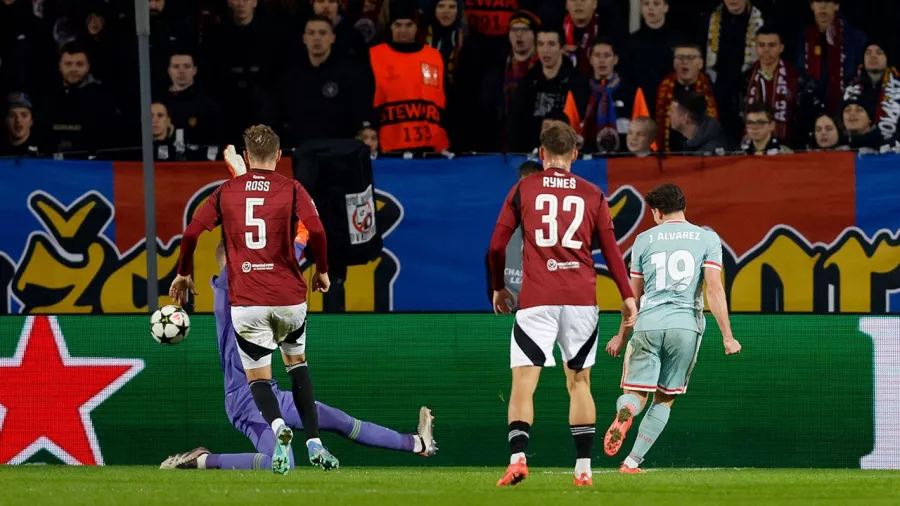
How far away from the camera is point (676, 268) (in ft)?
33.0

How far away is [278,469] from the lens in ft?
31.0

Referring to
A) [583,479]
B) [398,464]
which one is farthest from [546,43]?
[583,479]

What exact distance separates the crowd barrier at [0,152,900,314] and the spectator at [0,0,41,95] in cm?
214

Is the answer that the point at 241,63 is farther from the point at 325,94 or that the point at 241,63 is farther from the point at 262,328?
the point at 262,328

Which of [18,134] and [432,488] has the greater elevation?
[18,134]

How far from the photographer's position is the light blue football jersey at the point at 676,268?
395 inches

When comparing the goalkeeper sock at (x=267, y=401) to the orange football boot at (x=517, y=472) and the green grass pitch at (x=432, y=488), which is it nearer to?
the green grass pitch at (x=432, y=488)

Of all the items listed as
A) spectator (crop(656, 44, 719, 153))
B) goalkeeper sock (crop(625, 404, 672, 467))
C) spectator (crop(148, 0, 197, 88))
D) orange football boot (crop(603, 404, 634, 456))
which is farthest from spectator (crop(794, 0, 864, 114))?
orange football boot (crop(603, 404, 634, 456))

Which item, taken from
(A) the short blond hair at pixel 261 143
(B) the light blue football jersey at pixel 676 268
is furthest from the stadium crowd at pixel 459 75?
(A) the short blond hair at pixel 261 143

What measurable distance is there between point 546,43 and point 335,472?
5692mm

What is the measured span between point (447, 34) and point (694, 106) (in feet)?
8.64

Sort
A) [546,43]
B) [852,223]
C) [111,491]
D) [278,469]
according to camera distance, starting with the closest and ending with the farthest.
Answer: [111,491]
[278,469]
[852,223]
[546,43]

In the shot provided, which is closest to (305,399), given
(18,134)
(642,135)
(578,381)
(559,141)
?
(578,381)

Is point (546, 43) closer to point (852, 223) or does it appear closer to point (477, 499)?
point (852, 223)
